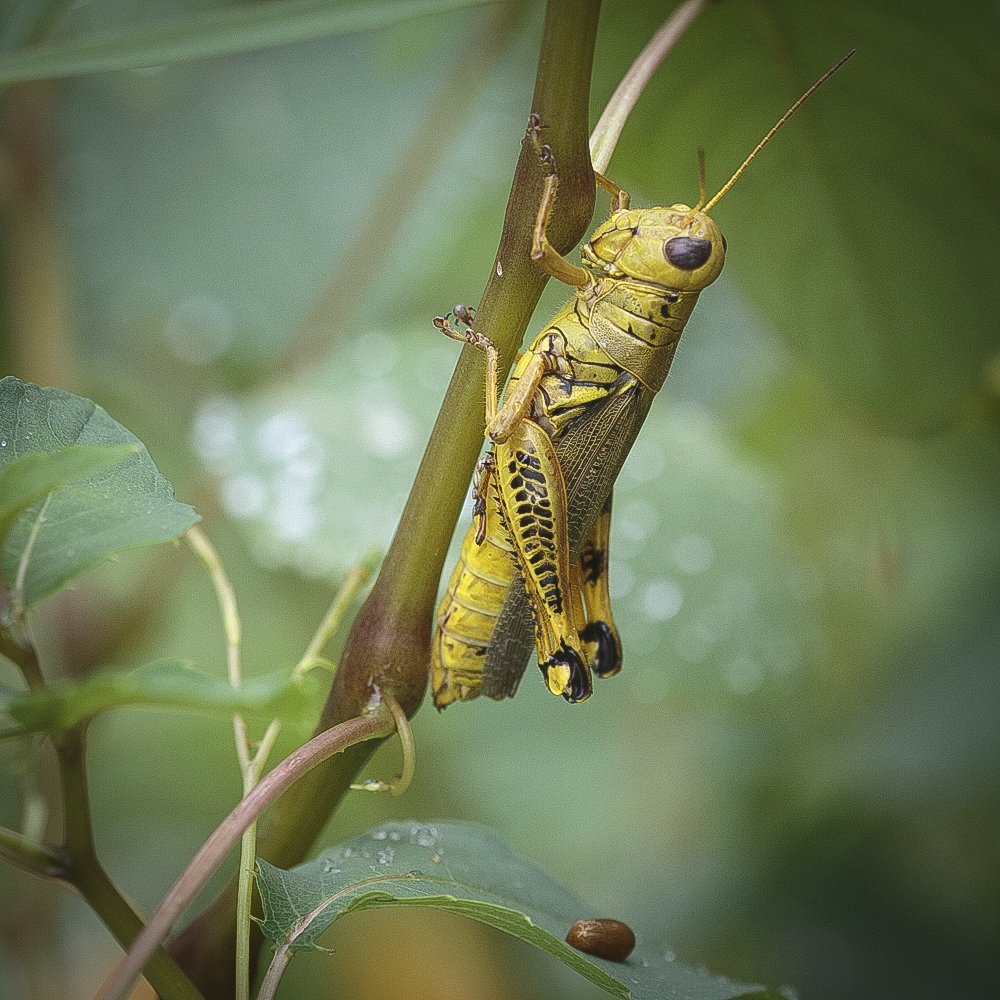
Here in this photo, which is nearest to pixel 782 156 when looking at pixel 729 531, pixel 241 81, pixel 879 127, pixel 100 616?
pixel 879 127

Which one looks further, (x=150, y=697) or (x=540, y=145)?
(x=540, y=145)

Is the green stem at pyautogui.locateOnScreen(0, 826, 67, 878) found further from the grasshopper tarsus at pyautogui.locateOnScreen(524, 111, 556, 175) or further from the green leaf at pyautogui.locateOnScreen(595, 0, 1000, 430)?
Answer: the green leaf at pyautogui.locateOnScreen(595, 0, 1000, 430)

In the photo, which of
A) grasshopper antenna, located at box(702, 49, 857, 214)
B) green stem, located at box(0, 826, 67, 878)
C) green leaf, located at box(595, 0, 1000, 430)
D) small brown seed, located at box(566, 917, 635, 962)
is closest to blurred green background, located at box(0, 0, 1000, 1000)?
green leaf, located at box(595, 0, 1000, 430)

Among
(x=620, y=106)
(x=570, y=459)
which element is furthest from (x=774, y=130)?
(x=570, y=459)

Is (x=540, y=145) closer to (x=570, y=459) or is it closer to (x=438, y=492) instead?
(x=438, y=492)

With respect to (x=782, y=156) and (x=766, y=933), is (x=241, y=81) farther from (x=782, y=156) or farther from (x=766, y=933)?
(x=766, y=933)
